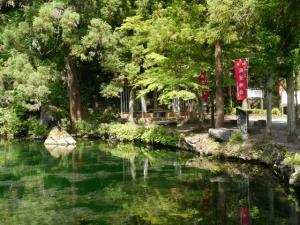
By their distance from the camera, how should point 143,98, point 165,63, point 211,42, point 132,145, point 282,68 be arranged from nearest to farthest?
point 282,68
point 211,42
point 165,63
point 132,145
point 143,98

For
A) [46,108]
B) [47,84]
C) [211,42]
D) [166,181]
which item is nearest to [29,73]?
[47,84]

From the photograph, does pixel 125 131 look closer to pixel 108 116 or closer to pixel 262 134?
pixel 108 116

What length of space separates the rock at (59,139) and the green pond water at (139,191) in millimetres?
5947

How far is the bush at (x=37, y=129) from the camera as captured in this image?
36188mm

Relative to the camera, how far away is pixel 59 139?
33.2 meters

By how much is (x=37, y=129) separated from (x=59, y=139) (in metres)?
3.72

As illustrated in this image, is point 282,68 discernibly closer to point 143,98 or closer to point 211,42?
point 211,42

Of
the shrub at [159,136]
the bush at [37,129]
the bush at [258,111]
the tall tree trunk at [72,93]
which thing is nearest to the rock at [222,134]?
the shrub at [159,136]

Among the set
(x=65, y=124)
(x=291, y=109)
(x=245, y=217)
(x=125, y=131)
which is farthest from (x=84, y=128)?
(x=245, y=217)

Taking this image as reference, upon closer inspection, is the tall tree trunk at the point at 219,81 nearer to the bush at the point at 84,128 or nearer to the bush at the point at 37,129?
the bush at the point at 84,128

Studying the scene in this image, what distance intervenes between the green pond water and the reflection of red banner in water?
3 cm

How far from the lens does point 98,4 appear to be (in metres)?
35.6

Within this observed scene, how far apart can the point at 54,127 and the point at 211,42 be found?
14.3 meters

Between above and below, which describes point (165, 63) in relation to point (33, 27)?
below
